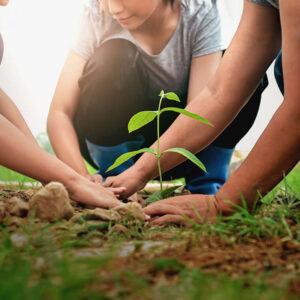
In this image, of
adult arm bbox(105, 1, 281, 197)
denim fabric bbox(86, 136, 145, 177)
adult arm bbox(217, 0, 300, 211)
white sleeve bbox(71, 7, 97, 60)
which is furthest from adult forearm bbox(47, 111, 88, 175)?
adult arm bbox(217, 0, 300, 211)

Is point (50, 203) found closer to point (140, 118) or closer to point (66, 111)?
point (140, 118)

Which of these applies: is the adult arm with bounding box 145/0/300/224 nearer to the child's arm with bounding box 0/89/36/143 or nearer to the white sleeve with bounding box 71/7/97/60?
the child's arm with bounding box 0/89/36/143

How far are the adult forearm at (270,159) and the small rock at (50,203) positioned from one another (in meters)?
0.42

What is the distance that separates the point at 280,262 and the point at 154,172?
77 cm

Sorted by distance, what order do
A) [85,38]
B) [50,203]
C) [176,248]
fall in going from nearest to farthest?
[176,248] < [50,203] < [85,38]

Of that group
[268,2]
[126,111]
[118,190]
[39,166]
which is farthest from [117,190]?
[268,2]

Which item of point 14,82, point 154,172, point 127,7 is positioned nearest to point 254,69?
point 154,172

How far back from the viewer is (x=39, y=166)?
117 cm

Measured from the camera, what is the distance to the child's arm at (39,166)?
114cm

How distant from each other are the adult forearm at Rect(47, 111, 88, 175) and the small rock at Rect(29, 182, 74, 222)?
2.62ft

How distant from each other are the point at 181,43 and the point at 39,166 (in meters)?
1.04

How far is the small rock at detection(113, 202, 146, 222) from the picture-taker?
0.95 m

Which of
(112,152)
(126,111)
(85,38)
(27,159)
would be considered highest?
(85,38)

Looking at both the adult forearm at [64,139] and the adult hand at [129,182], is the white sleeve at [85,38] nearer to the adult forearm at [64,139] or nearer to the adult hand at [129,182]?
the adult forearm at [64,139]
